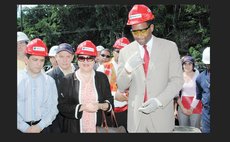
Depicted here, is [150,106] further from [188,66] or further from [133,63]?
[188,66]

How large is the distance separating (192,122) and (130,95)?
1.36m

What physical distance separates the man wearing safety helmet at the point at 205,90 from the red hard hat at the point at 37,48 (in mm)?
2344

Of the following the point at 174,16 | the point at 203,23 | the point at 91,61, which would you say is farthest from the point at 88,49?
the point at 203,23

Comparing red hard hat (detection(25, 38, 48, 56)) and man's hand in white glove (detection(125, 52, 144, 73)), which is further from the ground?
red hard hat (detection(25, 38, 48, 56))

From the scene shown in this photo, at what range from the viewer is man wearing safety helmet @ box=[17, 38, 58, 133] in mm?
5363

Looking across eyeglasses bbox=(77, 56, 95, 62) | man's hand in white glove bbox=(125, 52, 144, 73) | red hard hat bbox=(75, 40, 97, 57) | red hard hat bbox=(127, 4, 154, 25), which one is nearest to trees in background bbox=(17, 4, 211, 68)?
red hard hat bbox=(75, 40, 97, 57)

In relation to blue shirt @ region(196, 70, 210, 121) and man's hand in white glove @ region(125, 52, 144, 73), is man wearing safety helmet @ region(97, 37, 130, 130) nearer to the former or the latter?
man's hand in white glove @ region(125, 52, 144, 73)

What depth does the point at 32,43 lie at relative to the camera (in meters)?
5.52

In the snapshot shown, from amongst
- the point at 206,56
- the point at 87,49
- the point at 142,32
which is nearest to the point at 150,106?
the point at 142,32

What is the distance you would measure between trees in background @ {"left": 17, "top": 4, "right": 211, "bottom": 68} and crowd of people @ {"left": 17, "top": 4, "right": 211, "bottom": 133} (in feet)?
0.43

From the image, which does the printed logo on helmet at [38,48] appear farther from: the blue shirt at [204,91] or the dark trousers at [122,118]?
the blue shirt at [204,91]

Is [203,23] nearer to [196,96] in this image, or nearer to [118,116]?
[196,96]

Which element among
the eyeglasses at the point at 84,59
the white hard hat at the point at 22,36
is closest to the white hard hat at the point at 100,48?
the eyeglasses at the point at 84,59

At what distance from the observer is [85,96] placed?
5.44 m
